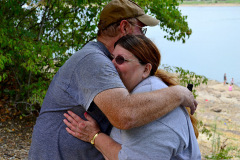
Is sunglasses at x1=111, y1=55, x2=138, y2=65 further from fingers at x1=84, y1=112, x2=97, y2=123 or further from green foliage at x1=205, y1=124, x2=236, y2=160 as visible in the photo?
green foliage at x1=205, y1=124, x2=236, y2=160

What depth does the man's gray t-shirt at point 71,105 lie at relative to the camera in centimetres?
190

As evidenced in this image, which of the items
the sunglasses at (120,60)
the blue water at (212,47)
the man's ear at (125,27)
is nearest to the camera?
the sunglasses at (120,60)

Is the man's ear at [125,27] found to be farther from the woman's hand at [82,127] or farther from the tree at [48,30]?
the tree at [48,30]

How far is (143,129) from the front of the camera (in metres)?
1.78

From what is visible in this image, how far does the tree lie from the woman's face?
3.47 meters

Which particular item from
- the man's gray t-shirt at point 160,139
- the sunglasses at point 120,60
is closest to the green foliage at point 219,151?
the man's gray t-shirt at point 160,139

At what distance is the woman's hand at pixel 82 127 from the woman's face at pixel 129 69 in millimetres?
328

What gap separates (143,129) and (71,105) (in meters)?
0.54

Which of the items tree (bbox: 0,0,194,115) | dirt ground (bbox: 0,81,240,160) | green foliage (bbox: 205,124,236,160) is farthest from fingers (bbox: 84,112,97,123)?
green foliage (bbox: 205,124,236,160)

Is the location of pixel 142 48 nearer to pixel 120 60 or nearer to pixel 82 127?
pixel 120 60

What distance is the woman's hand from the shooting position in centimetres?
206

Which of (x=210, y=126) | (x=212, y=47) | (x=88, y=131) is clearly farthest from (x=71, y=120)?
(x=212, y=47)

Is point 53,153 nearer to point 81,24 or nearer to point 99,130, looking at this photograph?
point 99,130

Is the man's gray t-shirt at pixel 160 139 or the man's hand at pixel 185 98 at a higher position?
the man's hand at pixel 185 98
